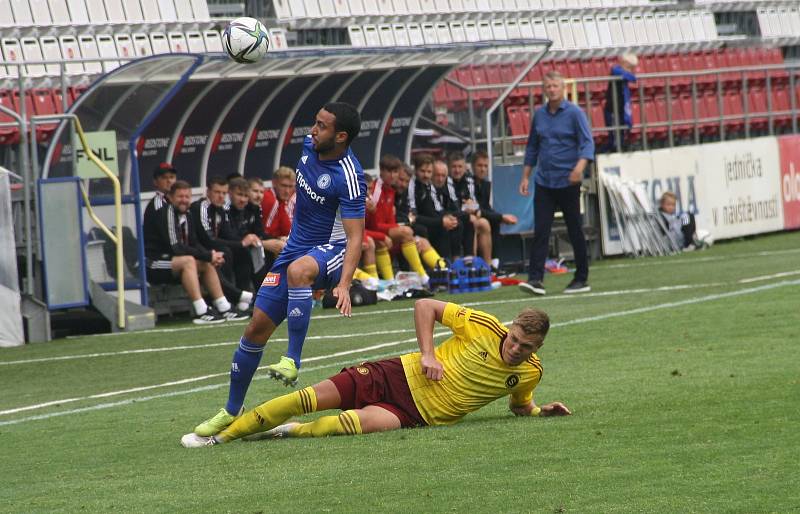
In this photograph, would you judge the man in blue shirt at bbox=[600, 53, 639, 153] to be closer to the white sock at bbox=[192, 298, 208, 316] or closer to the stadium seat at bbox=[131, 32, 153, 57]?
the stadium seat at bbox=[131, 32, 153, 57]

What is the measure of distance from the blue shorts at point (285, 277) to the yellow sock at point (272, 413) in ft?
1.86

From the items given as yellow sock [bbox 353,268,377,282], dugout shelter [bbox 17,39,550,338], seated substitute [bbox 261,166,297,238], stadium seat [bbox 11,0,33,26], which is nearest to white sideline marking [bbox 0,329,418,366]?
dugout shelter [bbox 17,39,550,338]

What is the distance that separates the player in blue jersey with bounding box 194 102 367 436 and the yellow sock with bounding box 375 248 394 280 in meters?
9.03

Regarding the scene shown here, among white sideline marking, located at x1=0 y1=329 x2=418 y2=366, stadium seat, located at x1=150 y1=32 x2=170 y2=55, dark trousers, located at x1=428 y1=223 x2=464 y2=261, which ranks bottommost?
white sideline marking, located at x1=0 y1=329 x2=418 y2=366

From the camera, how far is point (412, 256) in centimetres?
1767

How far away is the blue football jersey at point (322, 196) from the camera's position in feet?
26.8

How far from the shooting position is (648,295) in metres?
14.9

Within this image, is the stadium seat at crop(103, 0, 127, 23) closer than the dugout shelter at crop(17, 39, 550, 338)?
No

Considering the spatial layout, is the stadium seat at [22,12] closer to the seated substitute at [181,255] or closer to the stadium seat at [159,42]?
the stadium seat at [159,42]

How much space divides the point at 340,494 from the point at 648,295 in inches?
367

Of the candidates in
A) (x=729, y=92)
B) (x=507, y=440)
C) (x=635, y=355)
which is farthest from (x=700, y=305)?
(x=729, y=92)

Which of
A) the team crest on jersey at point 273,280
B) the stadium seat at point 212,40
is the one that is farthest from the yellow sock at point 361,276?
the team crest on jersey at point 273,280

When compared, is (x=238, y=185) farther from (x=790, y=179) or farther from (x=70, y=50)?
(x=790, y=179)

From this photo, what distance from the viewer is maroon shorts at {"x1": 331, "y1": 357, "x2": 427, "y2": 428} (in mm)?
7734
